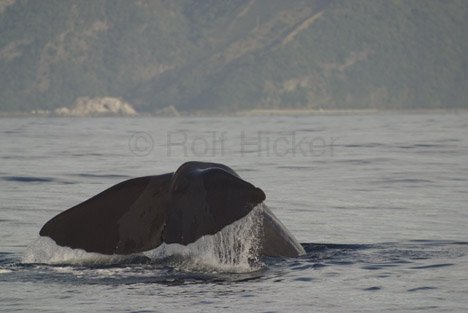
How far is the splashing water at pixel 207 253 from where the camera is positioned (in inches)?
404

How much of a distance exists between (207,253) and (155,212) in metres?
0.72

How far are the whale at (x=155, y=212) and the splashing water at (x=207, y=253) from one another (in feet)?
0.56

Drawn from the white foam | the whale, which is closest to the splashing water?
the white foam

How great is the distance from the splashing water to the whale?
0.56ft

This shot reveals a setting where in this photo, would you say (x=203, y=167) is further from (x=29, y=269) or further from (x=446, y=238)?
(x=446, y=238)

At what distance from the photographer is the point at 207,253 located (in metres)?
10.4

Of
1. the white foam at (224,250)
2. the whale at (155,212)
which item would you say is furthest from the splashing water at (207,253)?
the whale at (155,212)

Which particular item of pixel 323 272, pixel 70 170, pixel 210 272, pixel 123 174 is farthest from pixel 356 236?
pixel 70 170

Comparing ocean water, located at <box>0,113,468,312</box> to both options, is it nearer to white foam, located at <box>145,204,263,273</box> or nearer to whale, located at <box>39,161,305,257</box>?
white foam, located at <box>145,204,263,273</box>

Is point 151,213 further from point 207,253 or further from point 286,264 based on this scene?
point 286,264

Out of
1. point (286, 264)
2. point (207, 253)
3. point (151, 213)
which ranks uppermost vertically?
point (151, 213)

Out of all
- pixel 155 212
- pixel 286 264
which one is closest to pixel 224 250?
pixel 155 212

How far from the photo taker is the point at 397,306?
10.3m

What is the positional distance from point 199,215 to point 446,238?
730 centimetres
